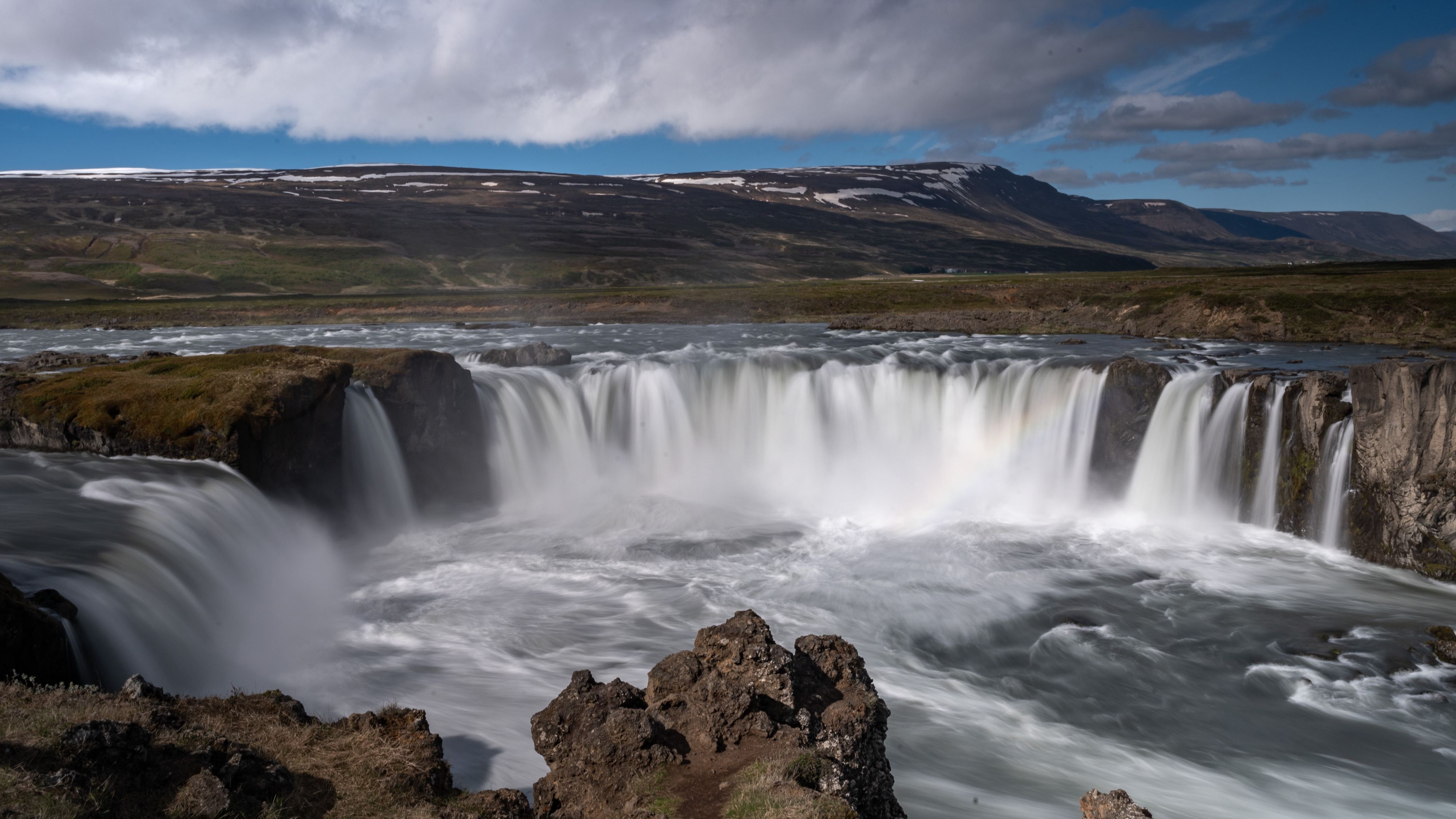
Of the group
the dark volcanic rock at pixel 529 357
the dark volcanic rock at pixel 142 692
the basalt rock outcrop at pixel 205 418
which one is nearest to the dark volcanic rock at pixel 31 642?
the dark volcanic rock at pixel 142 692

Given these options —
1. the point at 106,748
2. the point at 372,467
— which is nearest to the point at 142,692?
the point at 106,748

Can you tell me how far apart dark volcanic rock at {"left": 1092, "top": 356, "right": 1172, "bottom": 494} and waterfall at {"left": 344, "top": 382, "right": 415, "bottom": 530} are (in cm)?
2164

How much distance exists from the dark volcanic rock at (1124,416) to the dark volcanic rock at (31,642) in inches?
1018

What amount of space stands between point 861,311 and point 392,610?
2102 inches

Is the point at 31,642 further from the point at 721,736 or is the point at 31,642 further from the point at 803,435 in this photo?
the point at 803,435

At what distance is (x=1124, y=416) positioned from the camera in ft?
87.1

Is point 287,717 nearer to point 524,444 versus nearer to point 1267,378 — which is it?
point 524,444

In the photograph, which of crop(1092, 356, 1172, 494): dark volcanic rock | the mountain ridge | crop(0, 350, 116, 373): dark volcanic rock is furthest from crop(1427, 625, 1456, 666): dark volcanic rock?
the mountain ridge

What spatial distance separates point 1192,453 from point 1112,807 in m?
21.2

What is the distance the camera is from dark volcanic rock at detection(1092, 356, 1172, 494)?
2612 centimetres

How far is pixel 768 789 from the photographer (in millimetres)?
6668

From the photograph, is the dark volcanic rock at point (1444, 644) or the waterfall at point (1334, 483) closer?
the dark volcanic rock at point (1444, 644)

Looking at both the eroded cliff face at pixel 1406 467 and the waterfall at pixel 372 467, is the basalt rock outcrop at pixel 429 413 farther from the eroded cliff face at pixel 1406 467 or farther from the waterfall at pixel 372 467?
the eroded cliff face at pixel 1406 467

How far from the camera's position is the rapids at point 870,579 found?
1214 centimetres
